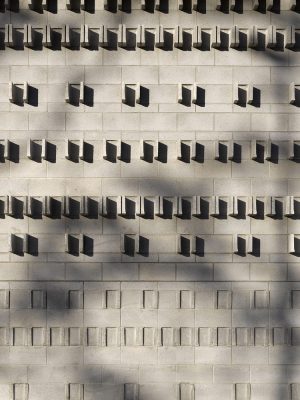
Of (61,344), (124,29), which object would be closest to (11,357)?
(61,344)

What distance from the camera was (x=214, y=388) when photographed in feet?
26.6

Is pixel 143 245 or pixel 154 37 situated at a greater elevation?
pixel 154 37

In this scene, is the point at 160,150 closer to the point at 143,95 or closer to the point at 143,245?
the point at 143,95

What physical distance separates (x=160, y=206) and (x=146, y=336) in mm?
1654

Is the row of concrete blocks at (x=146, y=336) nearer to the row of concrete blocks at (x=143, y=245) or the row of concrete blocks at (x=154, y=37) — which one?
the row of concrete blocks at (x=143, y=245)

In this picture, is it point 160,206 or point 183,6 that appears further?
point 183,6

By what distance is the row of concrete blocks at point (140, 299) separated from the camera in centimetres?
809

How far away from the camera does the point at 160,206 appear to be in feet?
26.4

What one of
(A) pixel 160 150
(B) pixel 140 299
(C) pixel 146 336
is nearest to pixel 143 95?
(A) pixel 160 150

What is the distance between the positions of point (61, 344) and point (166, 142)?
2.88 metres

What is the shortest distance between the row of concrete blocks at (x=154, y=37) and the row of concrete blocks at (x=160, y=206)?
6.30 feet

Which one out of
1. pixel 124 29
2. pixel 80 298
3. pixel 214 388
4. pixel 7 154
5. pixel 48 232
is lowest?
pixel 214 388

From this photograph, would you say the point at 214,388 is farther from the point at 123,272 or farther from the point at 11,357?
the point at 11,357

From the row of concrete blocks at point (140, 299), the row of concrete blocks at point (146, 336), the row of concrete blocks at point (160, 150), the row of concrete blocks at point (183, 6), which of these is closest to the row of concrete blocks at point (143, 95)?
the row of concrete blocks at point (160, 150)
